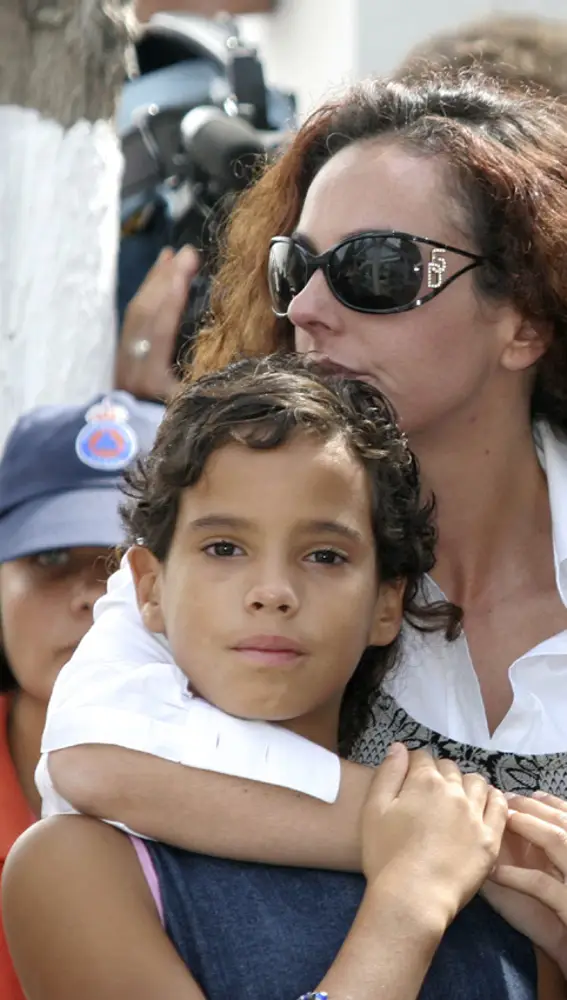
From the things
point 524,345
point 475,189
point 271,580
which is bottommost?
point 524,345

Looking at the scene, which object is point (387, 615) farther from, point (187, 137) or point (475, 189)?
point (187, 137)

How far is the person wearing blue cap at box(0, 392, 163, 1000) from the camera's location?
8.69ft

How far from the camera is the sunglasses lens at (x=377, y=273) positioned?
228cm

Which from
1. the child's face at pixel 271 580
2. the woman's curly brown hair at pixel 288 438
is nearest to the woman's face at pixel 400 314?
the woman's curly brown hair at pixel 288 438

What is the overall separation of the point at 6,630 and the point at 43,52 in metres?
1.10

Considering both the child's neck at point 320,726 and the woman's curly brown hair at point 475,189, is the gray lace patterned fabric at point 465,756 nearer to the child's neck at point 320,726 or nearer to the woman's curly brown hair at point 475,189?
the child's neck at point 320,726

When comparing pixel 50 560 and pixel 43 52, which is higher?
pixel 43 52

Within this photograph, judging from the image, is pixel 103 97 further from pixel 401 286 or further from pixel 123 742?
pixel 123 742

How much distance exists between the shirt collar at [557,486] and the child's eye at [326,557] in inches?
20.0

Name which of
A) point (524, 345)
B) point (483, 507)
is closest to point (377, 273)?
point (524, 345)

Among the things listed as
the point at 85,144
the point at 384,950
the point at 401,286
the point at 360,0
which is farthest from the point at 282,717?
the point at 360,0

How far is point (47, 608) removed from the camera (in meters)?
2.68

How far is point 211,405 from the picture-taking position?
198 centimetres

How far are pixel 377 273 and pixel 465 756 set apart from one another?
655mm
